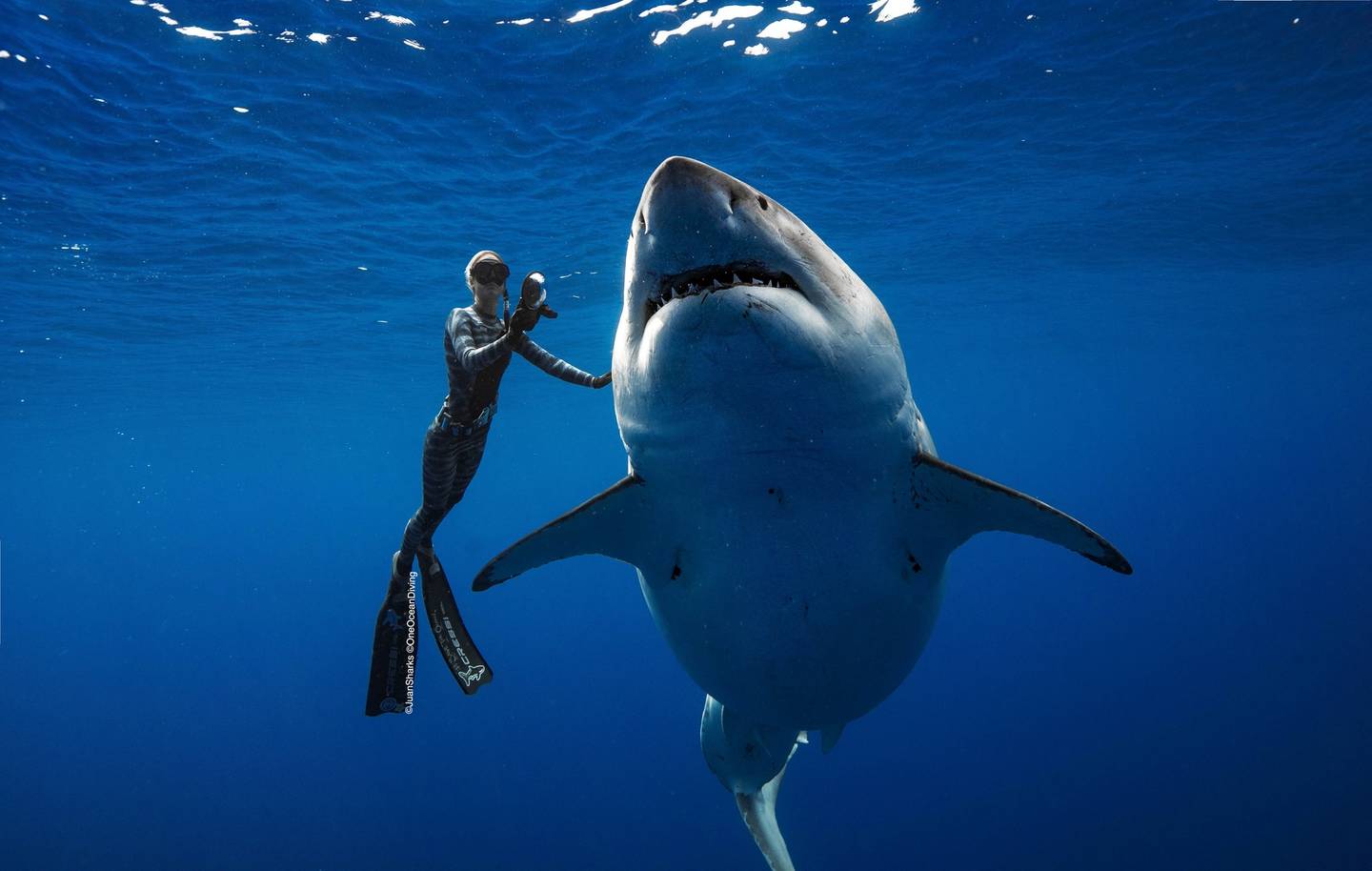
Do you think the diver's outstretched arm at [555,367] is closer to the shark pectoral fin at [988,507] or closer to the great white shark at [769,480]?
the great white shark at [769,480]

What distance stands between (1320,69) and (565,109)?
14.1 m

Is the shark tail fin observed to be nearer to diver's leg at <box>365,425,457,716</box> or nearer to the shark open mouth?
diver's leg at <box>365,425,457,716</box>

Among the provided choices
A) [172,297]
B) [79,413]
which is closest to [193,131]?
[172,297]

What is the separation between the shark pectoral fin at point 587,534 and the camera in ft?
10.7

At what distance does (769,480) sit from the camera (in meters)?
2.91

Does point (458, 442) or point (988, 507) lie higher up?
point (458, 442)

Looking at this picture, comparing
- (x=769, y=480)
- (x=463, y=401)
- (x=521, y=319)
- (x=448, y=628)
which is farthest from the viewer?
(x=448, y=628)

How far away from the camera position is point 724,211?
2.24 m

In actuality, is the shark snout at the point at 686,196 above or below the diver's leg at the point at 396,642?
above

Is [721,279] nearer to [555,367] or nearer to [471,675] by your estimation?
[555,367]

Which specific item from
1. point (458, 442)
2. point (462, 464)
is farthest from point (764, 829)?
point (458, 442)

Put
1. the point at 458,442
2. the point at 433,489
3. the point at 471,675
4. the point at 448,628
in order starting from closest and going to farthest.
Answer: the point at 458,442 → the point at 433,489 → the point at 471,675 → the point at 448,628

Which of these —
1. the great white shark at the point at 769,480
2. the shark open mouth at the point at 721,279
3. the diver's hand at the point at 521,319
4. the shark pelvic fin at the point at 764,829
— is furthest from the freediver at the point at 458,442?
the shark pelvic fin at the point at 764,829

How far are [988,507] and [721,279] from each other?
1750mm
